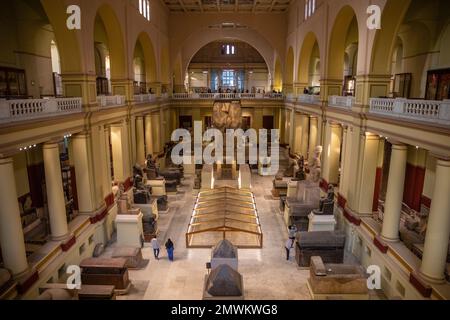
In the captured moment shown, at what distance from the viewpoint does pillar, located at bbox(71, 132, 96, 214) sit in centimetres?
1292

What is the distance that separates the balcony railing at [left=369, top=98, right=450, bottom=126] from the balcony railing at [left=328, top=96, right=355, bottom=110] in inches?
80.2

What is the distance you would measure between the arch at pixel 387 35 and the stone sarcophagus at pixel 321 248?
6.15 metres

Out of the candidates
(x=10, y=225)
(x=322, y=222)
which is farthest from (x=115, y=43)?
(x=322, y=222)

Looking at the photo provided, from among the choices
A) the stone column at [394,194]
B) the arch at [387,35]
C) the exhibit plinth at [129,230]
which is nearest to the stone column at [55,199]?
Answer: the exhibit plinth at [129,230]

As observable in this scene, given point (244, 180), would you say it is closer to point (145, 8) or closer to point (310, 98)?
point (310, 98)

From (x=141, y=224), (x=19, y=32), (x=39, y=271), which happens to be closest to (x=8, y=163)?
(x=39, y=271)

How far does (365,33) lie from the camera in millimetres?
12836

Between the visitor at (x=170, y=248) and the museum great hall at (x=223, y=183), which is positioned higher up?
the museum great hall at (x=223, y=183)

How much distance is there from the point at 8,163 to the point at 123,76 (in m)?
10.6

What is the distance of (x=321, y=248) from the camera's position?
39.9 feet

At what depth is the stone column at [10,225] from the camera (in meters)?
8.55

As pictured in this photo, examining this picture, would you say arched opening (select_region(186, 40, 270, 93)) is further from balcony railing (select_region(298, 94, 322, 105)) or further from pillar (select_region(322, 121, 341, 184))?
pillar (select_region(322, 121, 341, 184))

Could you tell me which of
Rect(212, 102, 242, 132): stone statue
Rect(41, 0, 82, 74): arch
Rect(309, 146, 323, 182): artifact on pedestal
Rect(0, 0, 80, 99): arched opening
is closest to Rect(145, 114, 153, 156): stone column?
Rect(212, 102, 242, 132): stone statue

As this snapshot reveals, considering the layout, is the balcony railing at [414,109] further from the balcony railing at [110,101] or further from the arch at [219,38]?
the arch at [219,38]
